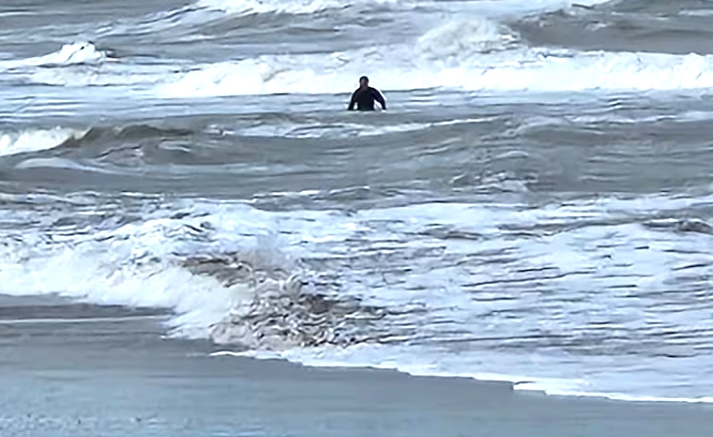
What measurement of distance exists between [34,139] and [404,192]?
7440 millimetres

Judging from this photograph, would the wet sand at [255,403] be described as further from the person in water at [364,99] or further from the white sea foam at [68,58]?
the white sea foam at [68,58]

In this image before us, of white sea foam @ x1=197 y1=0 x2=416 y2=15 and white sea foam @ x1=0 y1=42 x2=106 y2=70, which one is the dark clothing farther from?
white sea foam @ x1=197 y1=0 x2=416 y2=15

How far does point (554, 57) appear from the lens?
2806 cm

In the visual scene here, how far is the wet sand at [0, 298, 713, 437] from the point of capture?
688 centimetres

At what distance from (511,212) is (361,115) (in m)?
8.53

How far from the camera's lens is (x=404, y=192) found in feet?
47.2

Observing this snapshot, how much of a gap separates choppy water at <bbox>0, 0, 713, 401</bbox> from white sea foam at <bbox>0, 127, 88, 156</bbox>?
0.05 m

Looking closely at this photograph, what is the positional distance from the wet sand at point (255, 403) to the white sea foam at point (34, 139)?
38.1ft

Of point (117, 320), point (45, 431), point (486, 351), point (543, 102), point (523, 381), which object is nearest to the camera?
point (45, 431)

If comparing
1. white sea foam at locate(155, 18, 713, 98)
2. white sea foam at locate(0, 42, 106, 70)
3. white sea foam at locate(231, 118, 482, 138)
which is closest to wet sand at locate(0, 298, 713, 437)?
white sea foam at locate(231, 118, 482, 138)

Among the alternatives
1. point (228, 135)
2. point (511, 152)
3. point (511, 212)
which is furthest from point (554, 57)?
point (511, 212)

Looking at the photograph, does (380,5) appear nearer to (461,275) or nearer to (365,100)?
(365,100)

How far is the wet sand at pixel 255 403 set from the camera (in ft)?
22.6

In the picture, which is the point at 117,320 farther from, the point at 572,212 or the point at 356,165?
the point at 356,165
